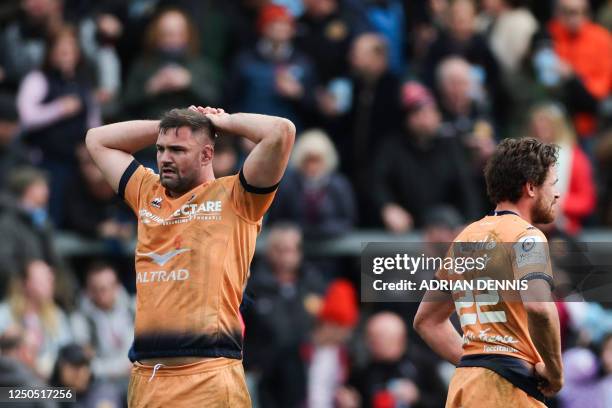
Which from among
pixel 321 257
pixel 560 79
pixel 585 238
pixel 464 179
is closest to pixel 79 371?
pixel 321 257

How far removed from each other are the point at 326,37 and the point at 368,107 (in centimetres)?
113

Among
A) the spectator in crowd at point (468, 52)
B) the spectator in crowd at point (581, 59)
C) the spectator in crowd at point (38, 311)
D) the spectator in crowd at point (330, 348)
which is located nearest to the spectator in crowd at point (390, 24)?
the spectator in crowd at point (468, 52)

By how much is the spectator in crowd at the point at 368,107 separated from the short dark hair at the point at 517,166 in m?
7.11

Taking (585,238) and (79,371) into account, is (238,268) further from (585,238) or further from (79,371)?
(585,238)

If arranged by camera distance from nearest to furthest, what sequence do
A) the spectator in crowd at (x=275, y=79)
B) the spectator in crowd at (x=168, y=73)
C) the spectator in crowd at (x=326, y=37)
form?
the spectator in crowd at (x=168, y=73) < the spectator in crowd at (x=275, y=79) < the spectator in crowd at (x=326, y=37)

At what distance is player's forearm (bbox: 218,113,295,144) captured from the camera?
27.7 ft

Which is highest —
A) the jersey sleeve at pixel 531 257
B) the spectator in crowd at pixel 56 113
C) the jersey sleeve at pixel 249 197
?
the spectator in crowd at pixel 56 113

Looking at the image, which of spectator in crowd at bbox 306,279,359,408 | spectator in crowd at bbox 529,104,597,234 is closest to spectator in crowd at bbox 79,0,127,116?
spectator in crowd at bbox 306,279,359,408

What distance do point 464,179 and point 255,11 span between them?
3.49 meters

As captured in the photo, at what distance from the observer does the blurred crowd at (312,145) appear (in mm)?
13625

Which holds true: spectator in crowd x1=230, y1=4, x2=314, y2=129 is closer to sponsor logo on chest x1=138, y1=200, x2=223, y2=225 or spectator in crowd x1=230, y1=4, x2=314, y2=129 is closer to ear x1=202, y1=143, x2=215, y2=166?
ear x1=202, y1=143, x2=215, y2=166

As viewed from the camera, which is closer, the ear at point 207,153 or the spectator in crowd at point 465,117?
the ear at point 207,153

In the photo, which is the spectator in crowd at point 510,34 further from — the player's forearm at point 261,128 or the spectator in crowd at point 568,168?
the player's forearm at point 261,128

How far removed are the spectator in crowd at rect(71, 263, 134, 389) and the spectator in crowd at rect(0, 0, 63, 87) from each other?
2658 mm
